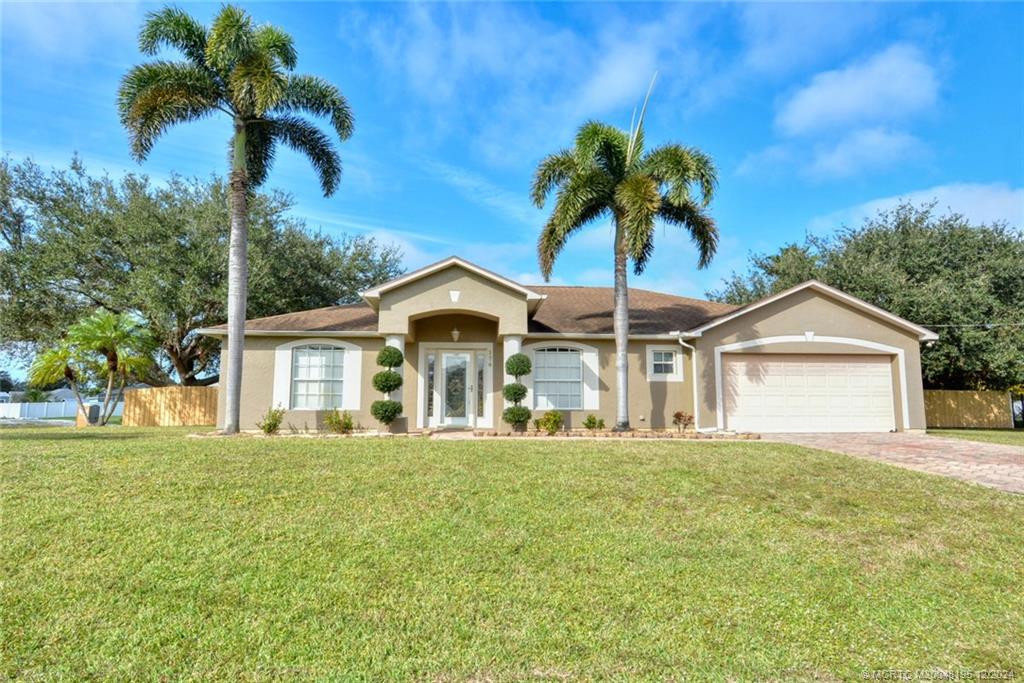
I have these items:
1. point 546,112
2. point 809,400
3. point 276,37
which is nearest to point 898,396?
point 809,400

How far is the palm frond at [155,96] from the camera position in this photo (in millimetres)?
13555

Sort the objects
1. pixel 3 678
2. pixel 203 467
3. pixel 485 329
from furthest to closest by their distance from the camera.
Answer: pixel 485 329, pixel 203 467, pixel 3 678

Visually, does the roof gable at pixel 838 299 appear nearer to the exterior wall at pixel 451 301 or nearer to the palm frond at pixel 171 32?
the exterior wall at pixel 451 301

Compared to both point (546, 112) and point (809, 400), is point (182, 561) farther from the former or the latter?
point (809, 400)

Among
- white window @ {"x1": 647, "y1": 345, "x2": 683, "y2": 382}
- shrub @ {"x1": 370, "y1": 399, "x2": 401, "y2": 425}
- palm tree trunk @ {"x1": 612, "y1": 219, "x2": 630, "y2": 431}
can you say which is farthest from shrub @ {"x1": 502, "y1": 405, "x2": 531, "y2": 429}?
white window @ {"x1": 647, "y1": 345, "x2": 683, "y2": 382}

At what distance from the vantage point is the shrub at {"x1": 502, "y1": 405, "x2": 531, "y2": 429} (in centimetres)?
1411

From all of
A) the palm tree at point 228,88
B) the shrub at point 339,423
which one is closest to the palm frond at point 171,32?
the palm tree at point 228,88

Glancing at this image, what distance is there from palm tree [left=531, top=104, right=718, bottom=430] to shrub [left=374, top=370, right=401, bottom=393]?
5037 millimetres

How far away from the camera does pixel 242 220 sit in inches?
557

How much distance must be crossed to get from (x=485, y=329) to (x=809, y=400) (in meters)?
9.59

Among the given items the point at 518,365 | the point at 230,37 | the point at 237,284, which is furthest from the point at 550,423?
the point at 230,37

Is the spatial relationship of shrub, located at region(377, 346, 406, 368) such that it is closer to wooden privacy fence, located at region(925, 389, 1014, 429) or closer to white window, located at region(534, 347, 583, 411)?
white window, located at region(534, 347, 583, 411)

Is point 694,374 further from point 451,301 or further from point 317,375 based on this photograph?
point 317,375

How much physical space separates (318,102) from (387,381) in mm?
8149
